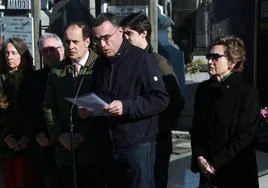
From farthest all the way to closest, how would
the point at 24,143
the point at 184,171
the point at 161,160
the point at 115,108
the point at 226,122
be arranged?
the point at 184,171, the point at 24,143, the point at 161,160, the point at 226,122, the point at 115,108

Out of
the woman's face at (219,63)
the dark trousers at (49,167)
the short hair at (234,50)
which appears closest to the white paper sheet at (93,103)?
the woman's face at (219,63)

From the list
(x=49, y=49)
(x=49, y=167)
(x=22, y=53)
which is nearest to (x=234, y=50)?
(x=49, y=49)

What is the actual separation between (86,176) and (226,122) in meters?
1.23

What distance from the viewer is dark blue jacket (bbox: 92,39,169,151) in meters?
4.56

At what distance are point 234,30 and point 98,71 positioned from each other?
5621mm

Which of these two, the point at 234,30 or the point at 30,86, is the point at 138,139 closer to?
the point at 30,86

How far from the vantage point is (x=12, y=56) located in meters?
5.86

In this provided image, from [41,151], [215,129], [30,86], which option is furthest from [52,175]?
[215,129]

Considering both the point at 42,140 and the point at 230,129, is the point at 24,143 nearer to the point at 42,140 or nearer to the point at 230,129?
the point at 42,140

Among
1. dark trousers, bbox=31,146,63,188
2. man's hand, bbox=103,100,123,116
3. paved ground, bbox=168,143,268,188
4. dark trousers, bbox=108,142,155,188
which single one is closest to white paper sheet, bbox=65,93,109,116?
man's hand, bbox=103,100,123,116

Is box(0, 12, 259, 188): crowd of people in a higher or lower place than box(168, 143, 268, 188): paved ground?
higher

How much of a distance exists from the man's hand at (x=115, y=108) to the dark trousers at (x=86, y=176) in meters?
0.81

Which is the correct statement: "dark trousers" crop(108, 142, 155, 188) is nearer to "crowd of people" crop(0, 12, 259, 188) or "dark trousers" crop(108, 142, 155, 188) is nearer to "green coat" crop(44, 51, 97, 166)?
"crowd of people" crop(0, 12, 259, 188)

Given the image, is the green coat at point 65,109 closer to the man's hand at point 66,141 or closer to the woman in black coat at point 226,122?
the man's hand at point 66,141
